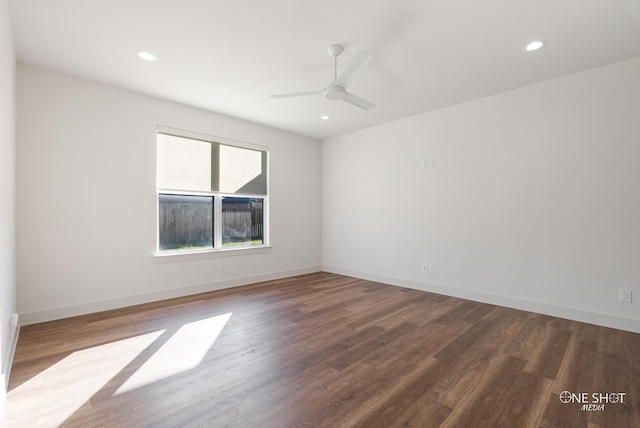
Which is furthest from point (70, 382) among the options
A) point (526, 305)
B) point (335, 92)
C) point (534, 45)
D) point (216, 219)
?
point (534, 45)

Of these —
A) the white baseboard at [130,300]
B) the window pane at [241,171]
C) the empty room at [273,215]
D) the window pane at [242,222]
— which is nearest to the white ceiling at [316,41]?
the empty room at [273,215]

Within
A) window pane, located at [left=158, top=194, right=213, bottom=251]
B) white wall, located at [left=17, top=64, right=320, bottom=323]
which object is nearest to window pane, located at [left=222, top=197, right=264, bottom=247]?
window pane, located at [left=158, top=194, right=213, bottom=251]

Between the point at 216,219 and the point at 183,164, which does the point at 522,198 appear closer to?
the point at 216,219

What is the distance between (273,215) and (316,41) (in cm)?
321

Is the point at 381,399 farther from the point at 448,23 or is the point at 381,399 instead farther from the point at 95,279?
the point at 95,279

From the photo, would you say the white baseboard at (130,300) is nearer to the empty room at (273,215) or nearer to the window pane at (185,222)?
the empty room at (273,215)

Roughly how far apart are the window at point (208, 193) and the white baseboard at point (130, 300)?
0.57 m

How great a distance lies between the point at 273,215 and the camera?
527cm

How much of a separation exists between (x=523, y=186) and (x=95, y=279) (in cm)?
537

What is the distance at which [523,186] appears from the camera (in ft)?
11.7

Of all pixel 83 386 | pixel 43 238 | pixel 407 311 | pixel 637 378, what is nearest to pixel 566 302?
pixel 637 378

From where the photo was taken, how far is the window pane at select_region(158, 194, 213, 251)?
4.08 meters

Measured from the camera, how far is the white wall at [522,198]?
3004 mm

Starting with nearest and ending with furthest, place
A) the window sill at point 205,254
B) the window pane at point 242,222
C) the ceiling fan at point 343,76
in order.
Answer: the ceiling fan at point 343,76 < the window sill at point 205,254 < the window pane at point 242,222
